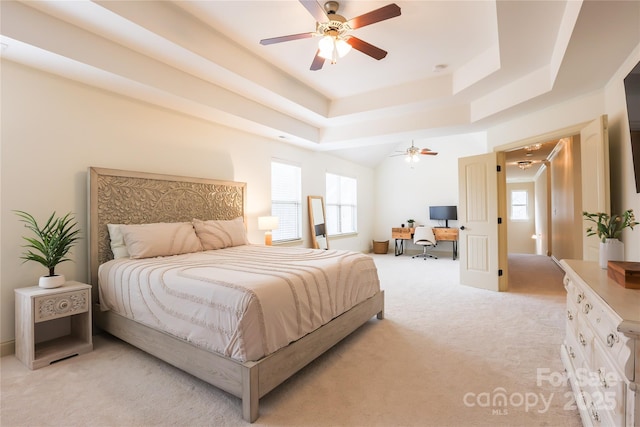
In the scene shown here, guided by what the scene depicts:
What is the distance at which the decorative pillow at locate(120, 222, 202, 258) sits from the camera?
9.61 feet

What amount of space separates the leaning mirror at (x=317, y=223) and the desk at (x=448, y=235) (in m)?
2.98

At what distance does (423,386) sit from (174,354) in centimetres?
171

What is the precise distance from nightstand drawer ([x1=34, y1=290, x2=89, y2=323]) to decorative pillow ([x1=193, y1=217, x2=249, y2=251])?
1284 millimetres

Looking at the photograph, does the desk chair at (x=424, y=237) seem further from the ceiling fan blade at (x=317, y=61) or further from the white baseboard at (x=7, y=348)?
the white baseboard at (x=7, y=348)

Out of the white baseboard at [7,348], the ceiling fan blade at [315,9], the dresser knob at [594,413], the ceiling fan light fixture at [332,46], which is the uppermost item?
the ceiling fan blade at [315,9]

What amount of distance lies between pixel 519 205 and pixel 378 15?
1196cm

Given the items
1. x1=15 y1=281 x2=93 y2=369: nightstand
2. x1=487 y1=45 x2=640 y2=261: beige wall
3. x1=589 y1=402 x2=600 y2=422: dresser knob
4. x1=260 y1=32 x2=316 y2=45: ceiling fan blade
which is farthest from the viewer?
x1=487 y1=45 x2=640 y2=261: beige wall

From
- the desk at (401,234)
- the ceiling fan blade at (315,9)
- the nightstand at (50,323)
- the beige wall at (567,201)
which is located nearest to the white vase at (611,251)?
the ceiling fan blade at (315,9)

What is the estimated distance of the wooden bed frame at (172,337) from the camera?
1.74 meters

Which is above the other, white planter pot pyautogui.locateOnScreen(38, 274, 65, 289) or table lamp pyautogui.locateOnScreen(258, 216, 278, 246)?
table lamp pyautogui.locateOnScreen(258, 216, 278, 246)

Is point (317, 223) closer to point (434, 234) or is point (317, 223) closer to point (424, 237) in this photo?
point (424, 237)

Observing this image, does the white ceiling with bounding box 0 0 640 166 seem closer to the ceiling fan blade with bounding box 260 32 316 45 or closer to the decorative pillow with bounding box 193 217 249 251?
the ceiling fan blade with bounding box 260 32 316 45

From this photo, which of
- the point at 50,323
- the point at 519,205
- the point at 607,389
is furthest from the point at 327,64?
the point at 519,205

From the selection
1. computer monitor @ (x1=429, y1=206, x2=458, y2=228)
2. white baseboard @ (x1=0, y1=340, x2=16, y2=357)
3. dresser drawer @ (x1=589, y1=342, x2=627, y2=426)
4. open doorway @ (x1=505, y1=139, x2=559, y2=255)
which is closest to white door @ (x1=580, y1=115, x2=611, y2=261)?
dresser drawer @ (x1=589, y1=342, x2=627, y2=426)
